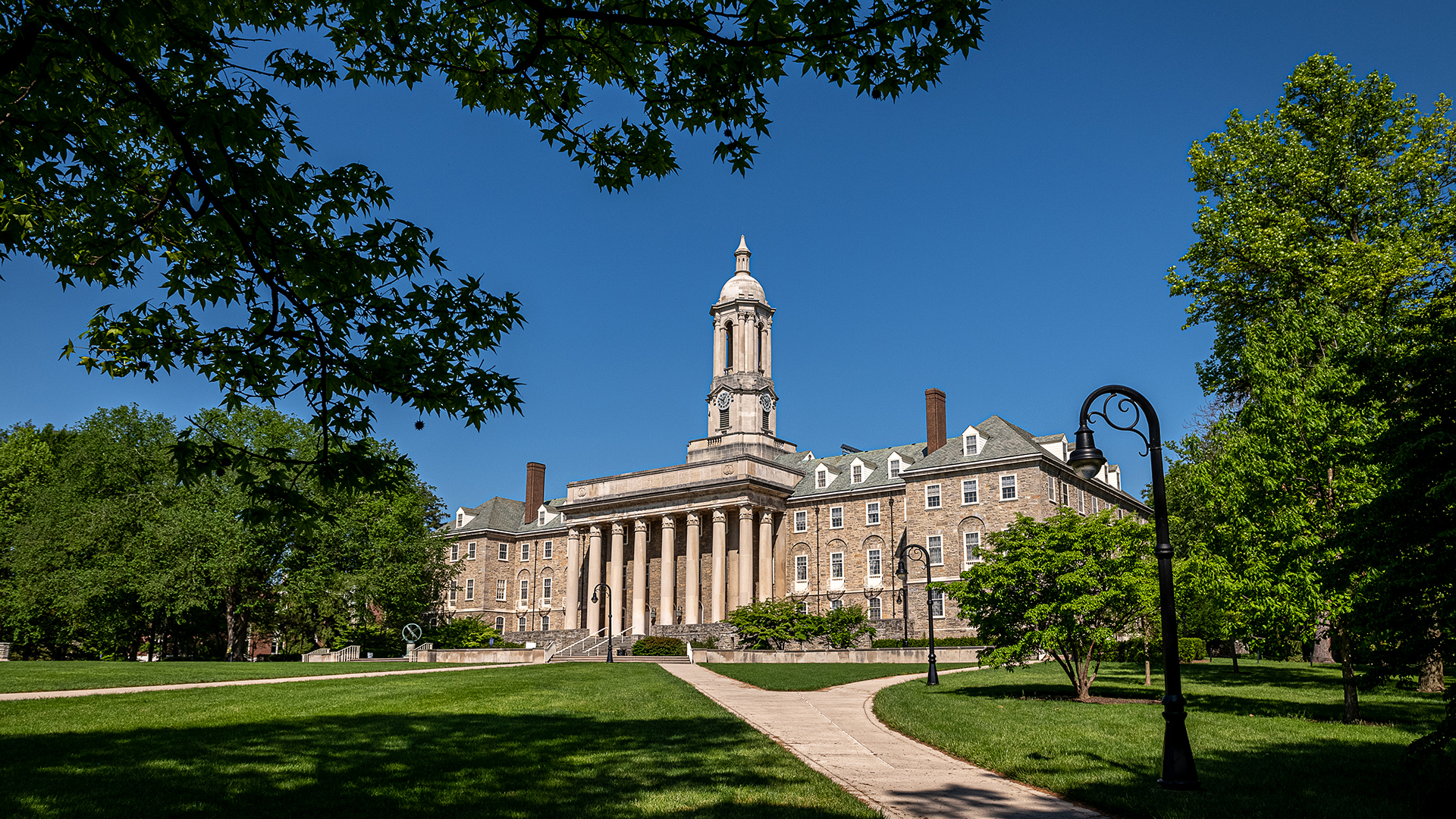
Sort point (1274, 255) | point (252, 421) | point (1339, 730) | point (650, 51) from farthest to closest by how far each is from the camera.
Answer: point (252, 421) → point (1274, 255) → point (1339, 730) → point (650, 51)

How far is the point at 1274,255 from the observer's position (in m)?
25.5

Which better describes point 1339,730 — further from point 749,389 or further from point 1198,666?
point 749,389

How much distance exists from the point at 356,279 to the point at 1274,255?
2571 cm

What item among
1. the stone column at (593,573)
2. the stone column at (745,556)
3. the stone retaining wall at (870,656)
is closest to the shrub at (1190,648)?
the stone retaining wall at (870,656)

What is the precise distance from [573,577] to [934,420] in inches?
1148

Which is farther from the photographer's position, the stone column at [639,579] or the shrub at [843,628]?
the stone column at [639,579]

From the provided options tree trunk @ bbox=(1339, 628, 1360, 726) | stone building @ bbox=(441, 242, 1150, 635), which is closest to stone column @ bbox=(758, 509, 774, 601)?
stone building @ bbox=(441, 242, 1150, 635)

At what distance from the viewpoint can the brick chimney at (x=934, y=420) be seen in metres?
59.5

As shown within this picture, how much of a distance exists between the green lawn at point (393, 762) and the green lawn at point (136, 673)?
247 inches

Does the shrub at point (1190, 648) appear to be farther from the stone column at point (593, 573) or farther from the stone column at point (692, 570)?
the stone column at point (593, 573)

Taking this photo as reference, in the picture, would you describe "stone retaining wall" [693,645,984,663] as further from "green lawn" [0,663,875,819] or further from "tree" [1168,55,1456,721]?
"green lawn" [0,663,875,819]

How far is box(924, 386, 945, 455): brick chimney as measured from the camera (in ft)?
195

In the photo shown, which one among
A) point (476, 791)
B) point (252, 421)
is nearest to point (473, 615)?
point (252, 421)

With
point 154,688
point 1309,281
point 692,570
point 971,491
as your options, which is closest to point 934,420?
point 971,491
